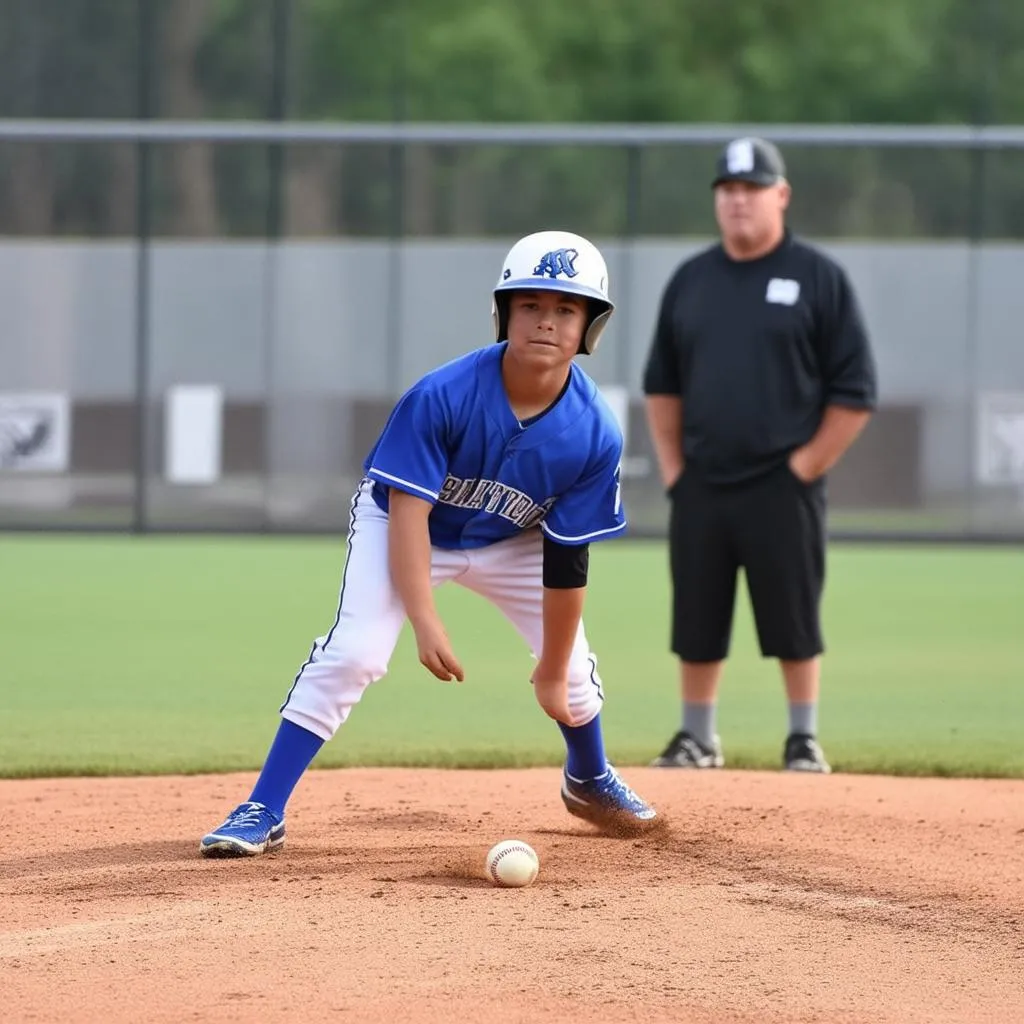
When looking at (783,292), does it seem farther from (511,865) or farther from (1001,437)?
(1001,437)

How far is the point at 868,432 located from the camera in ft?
49.1

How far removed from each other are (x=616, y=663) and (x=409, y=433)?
411 centimetres

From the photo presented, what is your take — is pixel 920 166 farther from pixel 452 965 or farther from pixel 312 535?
pixel 452 965

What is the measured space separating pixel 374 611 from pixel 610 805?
86 centimetres

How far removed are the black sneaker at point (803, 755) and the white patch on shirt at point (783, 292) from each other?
1328 millimetres

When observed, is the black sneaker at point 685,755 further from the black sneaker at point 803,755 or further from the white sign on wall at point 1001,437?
the white sign on wall at point 1001,437

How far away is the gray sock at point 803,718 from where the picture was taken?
19.2 feet

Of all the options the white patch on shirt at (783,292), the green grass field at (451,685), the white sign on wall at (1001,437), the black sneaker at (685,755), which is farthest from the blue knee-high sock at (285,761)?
the white sign on wall at (1001,437)

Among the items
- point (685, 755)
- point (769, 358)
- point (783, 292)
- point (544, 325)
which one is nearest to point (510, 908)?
point (544, 325)

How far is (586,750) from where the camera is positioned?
471 centimetres

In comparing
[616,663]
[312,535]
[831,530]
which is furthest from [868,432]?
[616,663]

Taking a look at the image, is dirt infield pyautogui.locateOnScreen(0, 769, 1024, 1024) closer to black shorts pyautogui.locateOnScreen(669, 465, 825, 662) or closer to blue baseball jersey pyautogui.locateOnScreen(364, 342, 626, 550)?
black shorts pyautogui.locateOnScreen(669, 465, 825, 662)

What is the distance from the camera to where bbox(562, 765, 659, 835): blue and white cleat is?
187 inches

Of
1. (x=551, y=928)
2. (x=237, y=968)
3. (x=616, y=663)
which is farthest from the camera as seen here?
(x=616, y=663)
